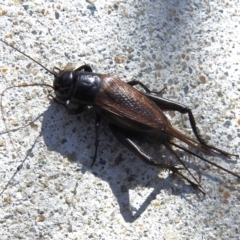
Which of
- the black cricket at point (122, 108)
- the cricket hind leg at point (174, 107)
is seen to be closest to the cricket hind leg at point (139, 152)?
the black cricket at point (122, 108)

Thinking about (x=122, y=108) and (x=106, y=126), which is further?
(x=106, y=126)

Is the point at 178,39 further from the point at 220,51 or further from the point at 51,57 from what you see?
the point at 51,57

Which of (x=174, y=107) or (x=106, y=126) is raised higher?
(x=174, y=107)

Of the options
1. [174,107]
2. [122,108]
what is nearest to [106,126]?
[122,108]

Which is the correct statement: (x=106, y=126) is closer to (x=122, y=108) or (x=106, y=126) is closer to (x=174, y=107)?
(x=122, y=108)

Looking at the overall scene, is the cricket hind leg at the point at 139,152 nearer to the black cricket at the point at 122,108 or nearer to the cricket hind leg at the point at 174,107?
the black cricket at the point at 122,108

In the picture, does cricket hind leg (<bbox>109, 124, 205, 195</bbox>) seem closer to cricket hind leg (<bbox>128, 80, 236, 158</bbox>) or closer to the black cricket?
the black cricket
